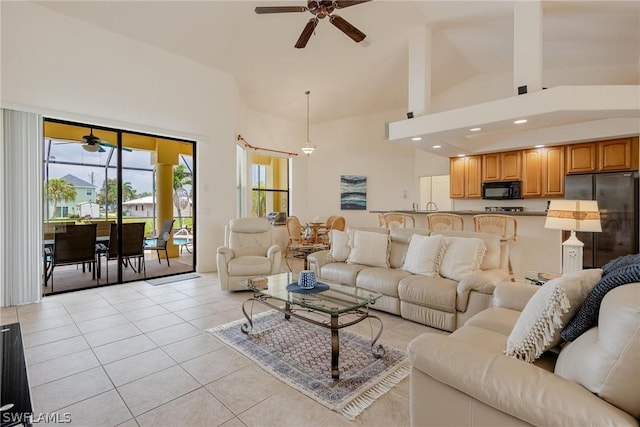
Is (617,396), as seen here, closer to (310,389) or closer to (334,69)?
(310,389)

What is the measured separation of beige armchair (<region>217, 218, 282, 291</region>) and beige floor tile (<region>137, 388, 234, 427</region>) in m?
2.30

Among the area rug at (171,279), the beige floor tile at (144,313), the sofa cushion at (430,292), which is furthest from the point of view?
the area rug at (171,279)

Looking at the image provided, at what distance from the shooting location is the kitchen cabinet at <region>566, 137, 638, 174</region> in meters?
5.09

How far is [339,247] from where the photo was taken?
4238mm

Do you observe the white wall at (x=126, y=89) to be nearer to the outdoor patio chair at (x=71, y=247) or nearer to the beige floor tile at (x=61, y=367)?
the outdoor patio chair at (x=71, y=247)

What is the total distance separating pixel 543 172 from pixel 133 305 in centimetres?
704

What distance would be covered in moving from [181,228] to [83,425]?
4387 millimetres

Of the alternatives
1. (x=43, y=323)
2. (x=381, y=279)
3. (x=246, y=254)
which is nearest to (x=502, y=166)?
(x=381, y=279)

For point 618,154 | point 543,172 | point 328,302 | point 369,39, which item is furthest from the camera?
point 543,172

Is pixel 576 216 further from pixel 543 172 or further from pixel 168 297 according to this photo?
pixel 168 297

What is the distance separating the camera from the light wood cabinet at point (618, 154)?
506cm

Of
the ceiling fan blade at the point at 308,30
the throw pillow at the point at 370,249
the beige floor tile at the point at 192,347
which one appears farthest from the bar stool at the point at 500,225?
the beige floor tile at the point at 192,347

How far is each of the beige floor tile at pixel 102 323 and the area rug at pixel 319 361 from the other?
1069 mm

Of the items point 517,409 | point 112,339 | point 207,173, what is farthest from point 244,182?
point 517,409
